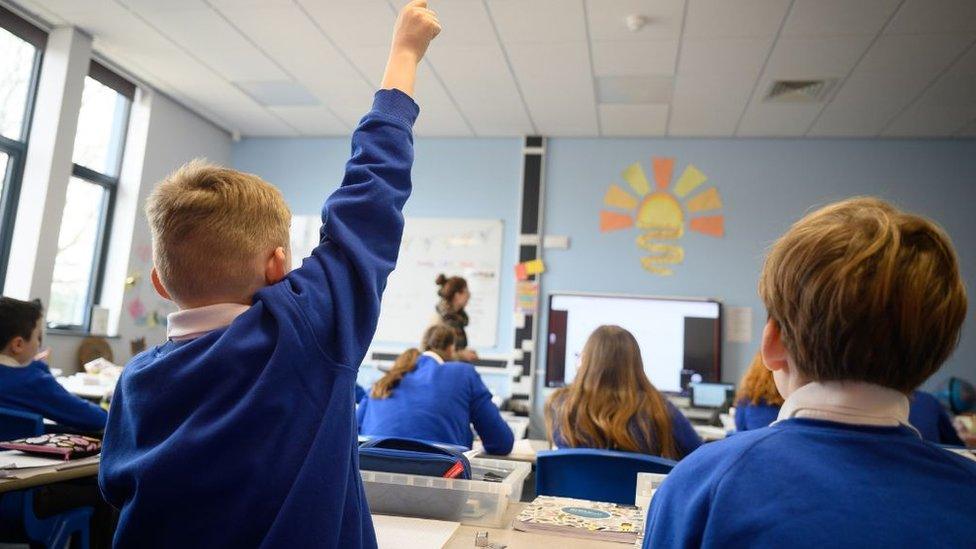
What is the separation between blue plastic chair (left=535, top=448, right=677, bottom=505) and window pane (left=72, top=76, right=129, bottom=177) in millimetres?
3942

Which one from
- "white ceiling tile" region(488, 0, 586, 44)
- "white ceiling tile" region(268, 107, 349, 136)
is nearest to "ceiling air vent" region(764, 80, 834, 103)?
"white ceiling tile" region(488, 0, 586, 44)

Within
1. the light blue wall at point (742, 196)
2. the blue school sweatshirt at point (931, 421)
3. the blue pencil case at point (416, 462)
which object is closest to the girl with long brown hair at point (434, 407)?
the blue pencil case at point (416, 462)

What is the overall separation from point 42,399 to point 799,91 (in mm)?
4283

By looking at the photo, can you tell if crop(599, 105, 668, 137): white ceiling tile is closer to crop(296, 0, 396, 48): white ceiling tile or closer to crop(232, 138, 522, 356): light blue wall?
crop(232, 138, 522, 356): light blue wall

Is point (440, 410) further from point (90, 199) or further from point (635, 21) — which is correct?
point (90, 199)

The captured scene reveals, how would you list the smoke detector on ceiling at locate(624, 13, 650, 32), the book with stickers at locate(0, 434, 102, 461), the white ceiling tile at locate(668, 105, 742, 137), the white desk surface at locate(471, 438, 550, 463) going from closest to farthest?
the book with stickers at locate(0, 434, 102, 461) < the white desk surface at locate(471, 438, 550, 463) < the smoke detector on ceiling at locate(624, 13, 650, 32) < the white ceiling tile at locate(668, 105, 742, 137)

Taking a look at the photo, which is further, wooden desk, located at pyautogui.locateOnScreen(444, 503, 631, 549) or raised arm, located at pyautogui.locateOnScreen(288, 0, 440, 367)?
wooden desk, located at pyautogui.locateOnScreen(444, 503, 631, 549)

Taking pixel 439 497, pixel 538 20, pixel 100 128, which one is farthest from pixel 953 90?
pixel 100 128

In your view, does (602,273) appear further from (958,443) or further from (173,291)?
(173,291)

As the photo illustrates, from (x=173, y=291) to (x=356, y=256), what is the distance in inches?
9.7

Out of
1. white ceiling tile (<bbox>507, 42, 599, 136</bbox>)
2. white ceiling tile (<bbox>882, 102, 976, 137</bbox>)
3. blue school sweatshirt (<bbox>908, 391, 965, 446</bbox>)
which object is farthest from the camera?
white ceiling tile (<bbox>882, 102, 976, 137</bbox>)

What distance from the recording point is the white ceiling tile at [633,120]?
186 inches

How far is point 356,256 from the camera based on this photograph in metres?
0.84

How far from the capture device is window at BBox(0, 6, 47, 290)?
4.05m
